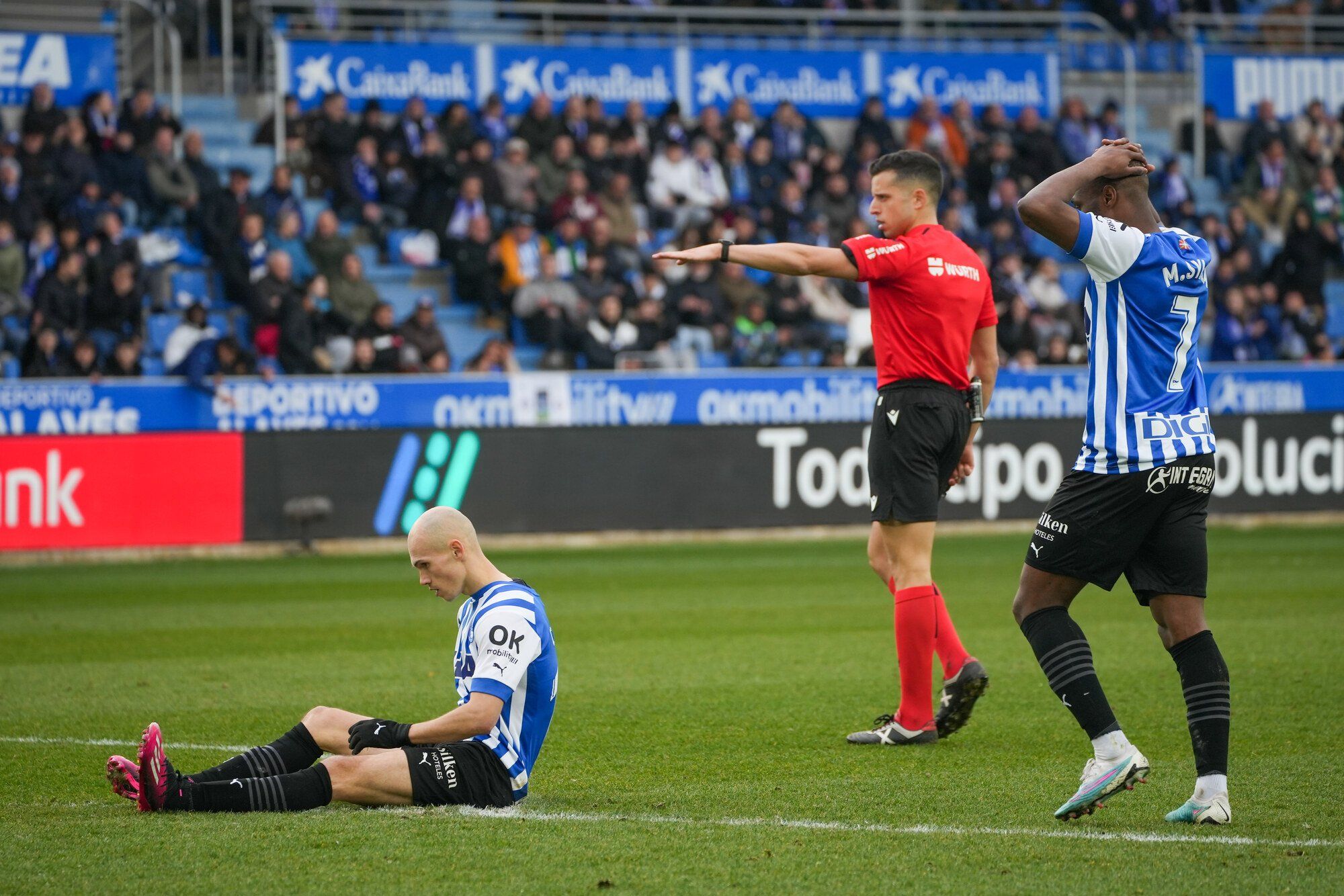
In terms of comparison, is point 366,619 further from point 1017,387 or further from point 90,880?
point 1017,387

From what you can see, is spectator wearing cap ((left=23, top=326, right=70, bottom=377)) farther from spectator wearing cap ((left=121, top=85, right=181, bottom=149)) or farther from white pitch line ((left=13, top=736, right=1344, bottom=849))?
white pitch line ((left=13, top=736, right=1344, bottom=849))

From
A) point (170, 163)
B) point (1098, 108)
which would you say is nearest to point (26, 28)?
point (170, 163)

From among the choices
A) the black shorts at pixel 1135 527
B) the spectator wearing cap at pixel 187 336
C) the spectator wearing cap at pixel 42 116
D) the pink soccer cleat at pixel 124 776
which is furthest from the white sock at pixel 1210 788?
the spectator wearing cap at pixel 42 116

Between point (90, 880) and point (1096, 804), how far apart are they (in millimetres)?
3021

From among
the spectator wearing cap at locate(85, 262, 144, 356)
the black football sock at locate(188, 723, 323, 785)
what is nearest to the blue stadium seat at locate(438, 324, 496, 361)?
the spectator wearing cap at locate(85, 262, 144, 356)

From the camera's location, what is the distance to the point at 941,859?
198 inches

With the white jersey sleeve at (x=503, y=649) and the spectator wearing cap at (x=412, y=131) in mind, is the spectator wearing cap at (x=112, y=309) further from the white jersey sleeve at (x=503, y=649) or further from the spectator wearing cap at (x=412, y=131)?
the white jersey sleeve at (x=503, y=649)

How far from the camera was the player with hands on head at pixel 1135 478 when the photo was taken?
5434mm

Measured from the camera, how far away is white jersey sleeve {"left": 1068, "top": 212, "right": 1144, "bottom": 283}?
5371mm

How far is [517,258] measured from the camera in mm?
21156

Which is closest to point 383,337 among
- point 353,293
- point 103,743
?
point 353,293

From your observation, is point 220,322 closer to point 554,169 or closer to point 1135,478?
point 554,169

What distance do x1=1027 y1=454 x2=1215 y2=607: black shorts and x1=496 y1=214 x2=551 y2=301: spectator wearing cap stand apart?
15.9 meters

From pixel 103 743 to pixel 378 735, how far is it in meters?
2.29
